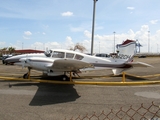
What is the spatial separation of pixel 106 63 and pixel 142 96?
4926 mm

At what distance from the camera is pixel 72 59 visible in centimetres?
884

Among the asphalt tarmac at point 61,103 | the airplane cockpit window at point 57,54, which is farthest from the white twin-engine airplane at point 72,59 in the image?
the asphalt tarmac at point 61,103

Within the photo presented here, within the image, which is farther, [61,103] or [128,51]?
[128,51]

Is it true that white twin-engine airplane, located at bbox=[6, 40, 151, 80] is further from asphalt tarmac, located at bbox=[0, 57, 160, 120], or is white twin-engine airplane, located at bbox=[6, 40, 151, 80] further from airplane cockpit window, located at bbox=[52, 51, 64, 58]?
asphalt tarmac, located at bbox=[0, 57, 160, 120]

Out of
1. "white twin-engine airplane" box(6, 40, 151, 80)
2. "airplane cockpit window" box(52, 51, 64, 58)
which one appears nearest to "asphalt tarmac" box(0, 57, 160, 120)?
"white twin-engine airplane" box(6, 40, 151, 80)

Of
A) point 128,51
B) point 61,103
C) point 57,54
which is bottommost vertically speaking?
point 61,103

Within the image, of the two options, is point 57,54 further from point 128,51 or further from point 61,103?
point 128,51

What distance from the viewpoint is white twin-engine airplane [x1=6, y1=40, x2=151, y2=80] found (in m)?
10.1

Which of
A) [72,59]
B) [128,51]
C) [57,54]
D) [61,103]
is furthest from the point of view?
[128,51]

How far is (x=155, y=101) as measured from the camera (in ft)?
20.9

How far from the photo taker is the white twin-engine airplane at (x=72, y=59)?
1015 cm

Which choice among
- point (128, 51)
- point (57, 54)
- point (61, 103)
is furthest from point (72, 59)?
point (128, 51)

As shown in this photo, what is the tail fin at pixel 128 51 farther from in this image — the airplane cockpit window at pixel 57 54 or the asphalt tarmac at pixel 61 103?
the asphalt tarmac at pixel 61 103

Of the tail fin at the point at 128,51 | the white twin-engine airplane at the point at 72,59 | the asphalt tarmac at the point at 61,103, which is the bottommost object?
the asphalt tarmac at the point at 61,103
